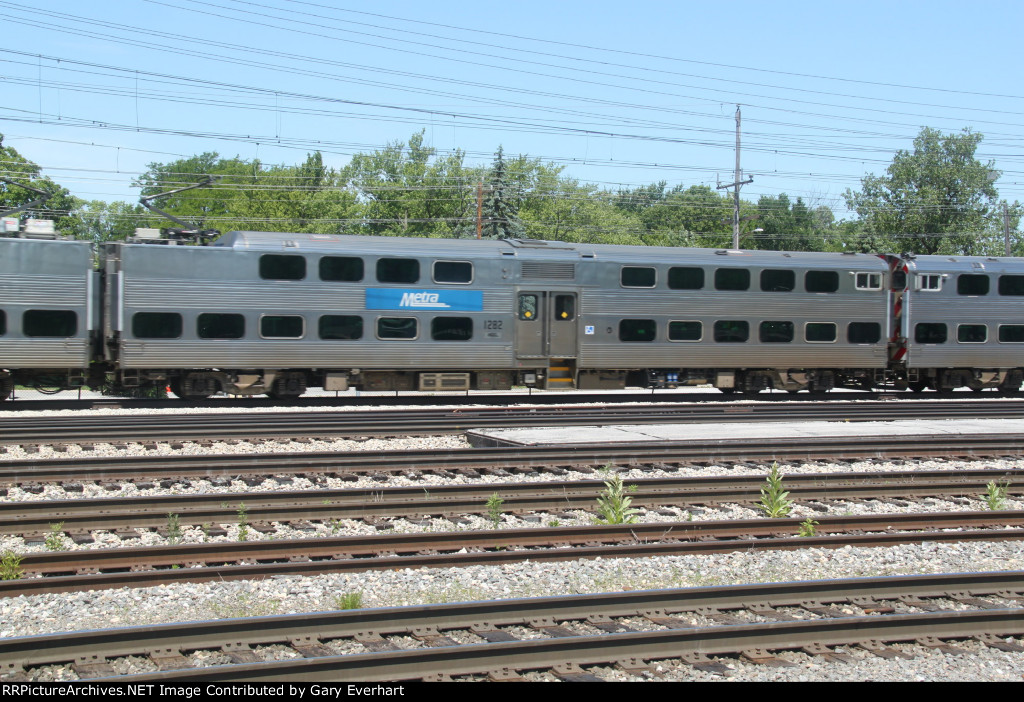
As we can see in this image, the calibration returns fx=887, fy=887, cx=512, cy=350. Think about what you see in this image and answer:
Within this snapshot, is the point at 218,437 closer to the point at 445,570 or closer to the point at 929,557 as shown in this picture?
the point at 445,570

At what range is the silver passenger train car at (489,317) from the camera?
20031 millimetres

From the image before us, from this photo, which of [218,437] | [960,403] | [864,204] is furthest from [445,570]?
[864,204]

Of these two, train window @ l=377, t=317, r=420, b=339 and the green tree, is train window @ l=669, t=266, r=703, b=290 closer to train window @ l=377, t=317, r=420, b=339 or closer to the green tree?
train window @ l=377, t=317, r=420, b=339

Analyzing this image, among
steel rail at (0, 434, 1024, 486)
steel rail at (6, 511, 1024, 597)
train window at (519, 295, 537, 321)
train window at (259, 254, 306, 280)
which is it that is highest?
train window at (259, 254, 306, 280)

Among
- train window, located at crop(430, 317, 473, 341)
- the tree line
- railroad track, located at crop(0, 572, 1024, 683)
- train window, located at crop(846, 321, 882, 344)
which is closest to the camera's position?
railroad track, located at crop(0, 572, 1024, 683)

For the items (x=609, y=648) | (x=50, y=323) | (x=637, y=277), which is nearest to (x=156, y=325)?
(x=50, y=323)

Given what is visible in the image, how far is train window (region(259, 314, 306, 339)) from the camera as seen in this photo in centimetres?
2094

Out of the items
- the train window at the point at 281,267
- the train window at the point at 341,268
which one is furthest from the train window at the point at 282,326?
the train window at the point at 341,268

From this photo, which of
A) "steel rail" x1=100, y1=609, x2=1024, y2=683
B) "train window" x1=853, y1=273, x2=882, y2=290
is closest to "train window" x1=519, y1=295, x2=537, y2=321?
"train window" x1=853, y1=273, x2=882, y2=290

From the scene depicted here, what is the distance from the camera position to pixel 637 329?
77.3 ft

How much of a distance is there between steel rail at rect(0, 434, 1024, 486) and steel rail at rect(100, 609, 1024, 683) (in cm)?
676

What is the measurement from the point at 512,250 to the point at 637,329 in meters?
3.94

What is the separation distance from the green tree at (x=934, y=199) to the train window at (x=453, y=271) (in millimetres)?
46716

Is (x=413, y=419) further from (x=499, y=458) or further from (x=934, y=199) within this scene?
(x=934, y=199)
